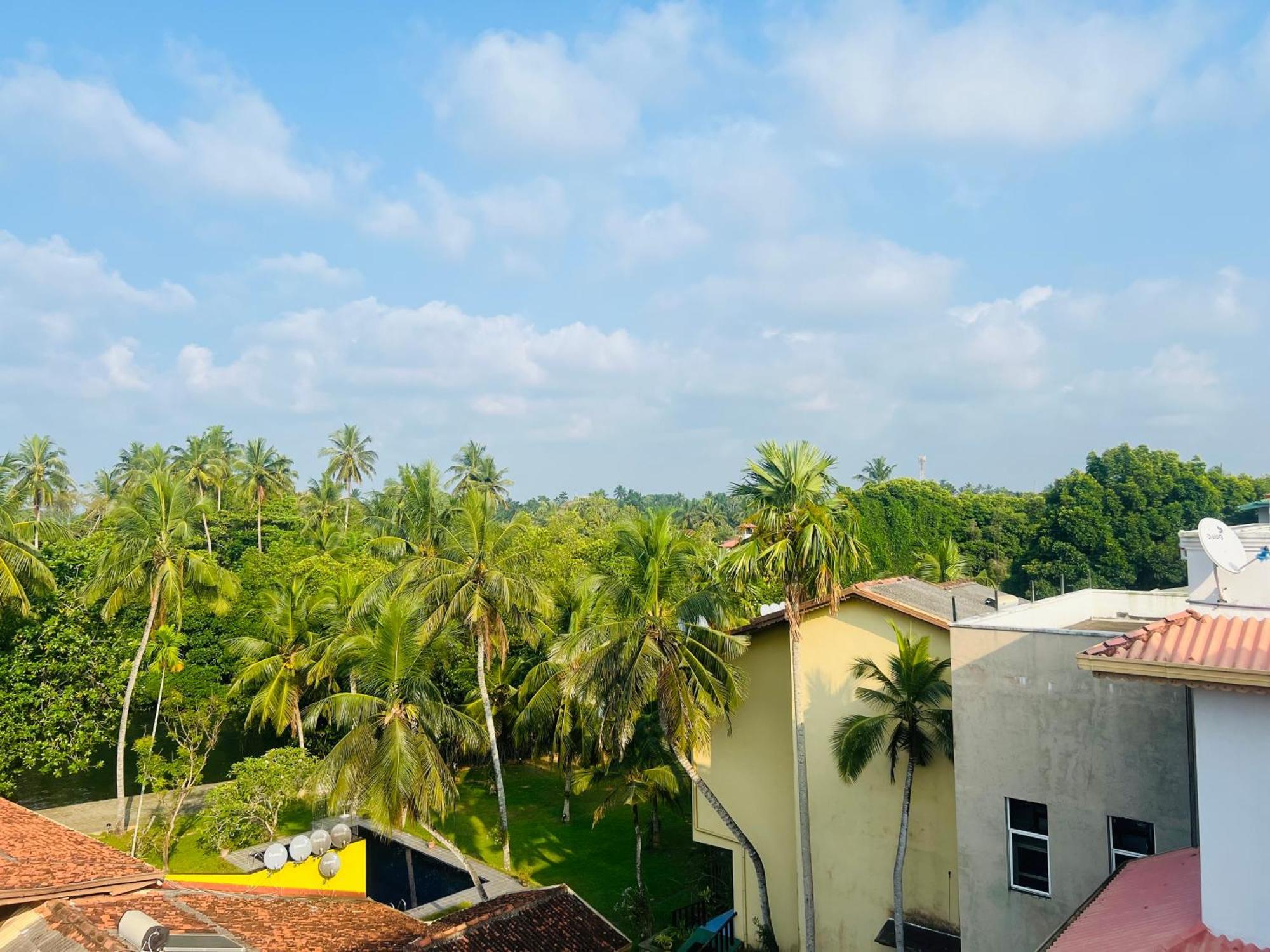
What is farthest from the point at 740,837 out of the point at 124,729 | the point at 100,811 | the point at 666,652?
the point at 100,811

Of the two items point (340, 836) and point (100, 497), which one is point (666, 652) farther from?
point (100, 497)

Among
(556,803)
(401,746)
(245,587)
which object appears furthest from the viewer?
(245,587)

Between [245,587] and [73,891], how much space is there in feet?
113

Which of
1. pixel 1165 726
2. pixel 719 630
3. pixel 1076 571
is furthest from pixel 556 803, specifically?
pixel 1076 571

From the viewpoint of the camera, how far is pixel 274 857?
1336 centimetres

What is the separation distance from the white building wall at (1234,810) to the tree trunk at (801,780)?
9.83 meters

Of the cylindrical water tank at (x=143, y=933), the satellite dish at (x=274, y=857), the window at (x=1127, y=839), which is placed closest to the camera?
the cylindrical water tank at (x=143, y=933)

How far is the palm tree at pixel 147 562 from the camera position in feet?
96.0

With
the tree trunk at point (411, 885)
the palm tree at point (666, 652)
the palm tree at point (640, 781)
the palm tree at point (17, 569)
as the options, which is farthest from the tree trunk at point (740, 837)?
the palm tree at point (17, 569)

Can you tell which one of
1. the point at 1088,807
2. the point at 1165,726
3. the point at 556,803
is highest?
the point at 1165,726

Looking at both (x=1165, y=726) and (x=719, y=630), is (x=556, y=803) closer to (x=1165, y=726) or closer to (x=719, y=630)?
(x=719, y=630)

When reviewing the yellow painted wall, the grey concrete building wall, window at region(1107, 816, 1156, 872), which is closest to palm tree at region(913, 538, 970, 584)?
the grey concrete building wall

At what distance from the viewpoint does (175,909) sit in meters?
11.5

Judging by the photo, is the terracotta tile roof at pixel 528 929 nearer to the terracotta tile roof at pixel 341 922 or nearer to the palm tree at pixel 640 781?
the terracotta tile roof at pixel 341 922
